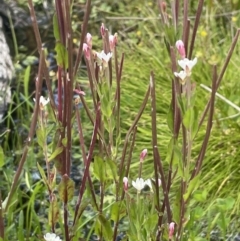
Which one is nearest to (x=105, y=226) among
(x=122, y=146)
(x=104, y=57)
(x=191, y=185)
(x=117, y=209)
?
(x=117, y=209)

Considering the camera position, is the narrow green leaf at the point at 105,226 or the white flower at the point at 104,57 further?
the narrow green leaf at the point at 105,226

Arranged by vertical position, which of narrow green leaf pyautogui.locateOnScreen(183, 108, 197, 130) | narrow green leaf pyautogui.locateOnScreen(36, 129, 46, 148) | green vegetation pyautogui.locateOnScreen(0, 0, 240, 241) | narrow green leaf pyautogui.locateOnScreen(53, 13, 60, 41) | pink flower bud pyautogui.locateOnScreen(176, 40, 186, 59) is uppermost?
narrow green leaf pyautogui.locateOnScreen(53, 13, 60, 41)

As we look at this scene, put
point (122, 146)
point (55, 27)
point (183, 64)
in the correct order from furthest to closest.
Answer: point (122, 146) → point (55, 27) → point (183, 64)

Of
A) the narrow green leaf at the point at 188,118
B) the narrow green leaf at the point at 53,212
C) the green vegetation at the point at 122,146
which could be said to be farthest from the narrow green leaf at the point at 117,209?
the narrow green leaf at the point at 188,118

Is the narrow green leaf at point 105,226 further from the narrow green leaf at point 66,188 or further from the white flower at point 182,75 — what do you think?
the white flower at point 182,75

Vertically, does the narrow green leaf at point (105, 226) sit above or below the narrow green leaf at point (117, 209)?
below

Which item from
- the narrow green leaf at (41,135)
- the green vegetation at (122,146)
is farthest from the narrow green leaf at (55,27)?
the narrow green leaf at (41,135)

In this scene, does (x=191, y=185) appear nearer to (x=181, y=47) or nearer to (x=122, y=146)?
(x=181, y=47)

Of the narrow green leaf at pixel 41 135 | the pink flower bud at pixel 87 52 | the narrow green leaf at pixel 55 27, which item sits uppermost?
the narrow green leaf at pixel 55 27

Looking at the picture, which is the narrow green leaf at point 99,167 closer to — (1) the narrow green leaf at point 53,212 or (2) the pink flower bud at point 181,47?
(1) the narrow green leaf at point 53,212

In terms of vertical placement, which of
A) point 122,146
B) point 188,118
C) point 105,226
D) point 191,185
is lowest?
point 122,146

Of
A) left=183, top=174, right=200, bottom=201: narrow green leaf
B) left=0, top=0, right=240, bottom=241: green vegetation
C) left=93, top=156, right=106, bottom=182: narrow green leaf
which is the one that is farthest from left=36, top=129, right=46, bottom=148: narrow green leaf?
left=183, top=174, right=200, bottom=201: narrow green leaf

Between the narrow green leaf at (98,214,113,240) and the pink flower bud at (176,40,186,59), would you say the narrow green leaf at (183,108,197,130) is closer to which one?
the pink flower bud at (176,40,186,59)

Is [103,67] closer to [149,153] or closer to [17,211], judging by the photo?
[17,211]
